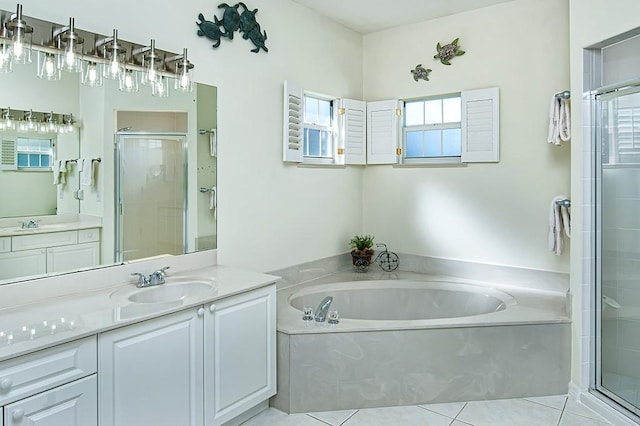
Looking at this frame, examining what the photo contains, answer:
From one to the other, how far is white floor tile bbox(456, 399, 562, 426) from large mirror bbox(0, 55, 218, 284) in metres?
1.95

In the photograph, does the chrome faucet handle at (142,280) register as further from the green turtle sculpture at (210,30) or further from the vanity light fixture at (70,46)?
the green turtle sculpture at (210,30)

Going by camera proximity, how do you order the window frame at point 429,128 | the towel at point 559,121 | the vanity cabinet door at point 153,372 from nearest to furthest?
the vanity cabinet door at point 153,372 → the towel at point 559,121 → the window frame at point 429,128

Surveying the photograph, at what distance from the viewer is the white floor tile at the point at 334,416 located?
8.59 ft

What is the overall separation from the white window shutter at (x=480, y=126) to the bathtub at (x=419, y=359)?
1.34m

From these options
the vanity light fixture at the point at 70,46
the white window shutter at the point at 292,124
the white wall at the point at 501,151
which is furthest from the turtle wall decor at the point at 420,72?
the vanity light fixture at the point at 70,46

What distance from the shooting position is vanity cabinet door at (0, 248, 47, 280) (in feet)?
6.62

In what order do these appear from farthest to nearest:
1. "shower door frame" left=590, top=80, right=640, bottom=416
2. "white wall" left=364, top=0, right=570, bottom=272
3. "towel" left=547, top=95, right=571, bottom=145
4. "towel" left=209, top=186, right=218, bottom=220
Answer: "white wall" left=364, top=0, right=570, bottom=272 → "towel" left=547, top=95, right=571, bottom=145 → "towel" left=209, top=186, right=218, bottom=220 → "shower door frame" left=590, top=80, right=640, bottom=416

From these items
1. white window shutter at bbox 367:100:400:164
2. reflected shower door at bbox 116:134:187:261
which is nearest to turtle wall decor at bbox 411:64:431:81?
white window shutter at bbox 367:100:400:164

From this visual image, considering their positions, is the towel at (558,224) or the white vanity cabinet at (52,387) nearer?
the white vanity cabinet at (52,387)

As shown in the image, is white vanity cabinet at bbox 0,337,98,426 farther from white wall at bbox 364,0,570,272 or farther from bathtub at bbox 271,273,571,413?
white wall at bbox 364,0,570,272

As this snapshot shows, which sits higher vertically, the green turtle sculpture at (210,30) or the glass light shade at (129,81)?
the green turtle sculpture at (210,30)

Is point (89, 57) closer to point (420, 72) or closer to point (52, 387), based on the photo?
point (52, 387)

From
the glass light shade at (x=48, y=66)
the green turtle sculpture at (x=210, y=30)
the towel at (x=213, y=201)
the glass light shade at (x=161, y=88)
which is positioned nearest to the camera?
the glass light shade at (x=48, y=66)

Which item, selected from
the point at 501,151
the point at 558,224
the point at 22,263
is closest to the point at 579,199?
the point at 558,224
